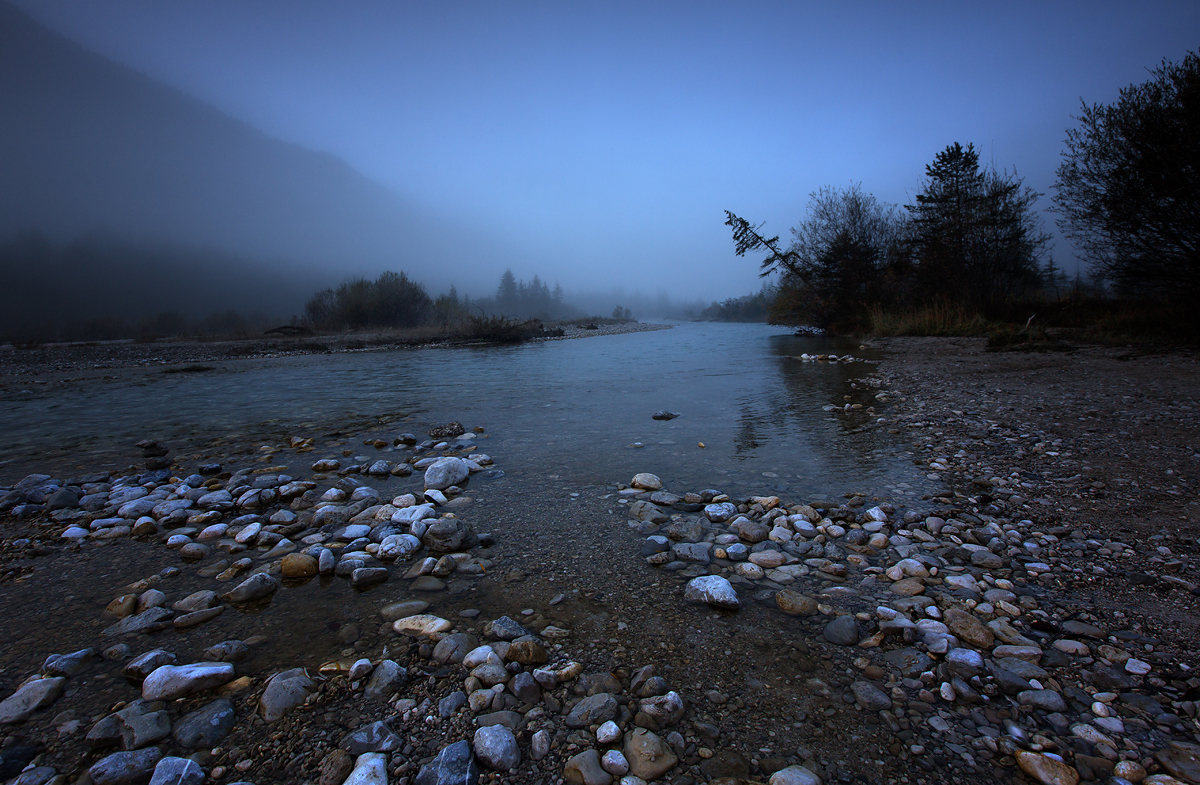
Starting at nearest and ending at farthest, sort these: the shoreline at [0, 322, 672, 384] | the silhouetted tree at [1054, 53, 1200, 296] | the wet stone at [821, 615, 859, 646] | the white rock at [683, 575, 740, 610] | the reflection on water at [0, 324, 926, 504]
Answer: the wet stone at [821, 615, 859, 646] < the white rock at [683, 575, 740, 610] < the reflection on water at [0, 324, 926, 504] < the silhouetted tree at [1054, 53, 1200, 296] < the shoreline at [0, 322, 672, 384]

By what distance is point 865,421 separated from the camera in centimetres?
555

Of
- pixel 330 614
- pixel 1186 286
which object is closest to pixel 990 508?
pixel 330 614

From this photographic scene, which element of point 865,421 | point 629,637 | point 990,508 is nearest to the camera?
point 629,637

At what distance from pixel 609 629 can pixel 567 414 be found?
4.78m

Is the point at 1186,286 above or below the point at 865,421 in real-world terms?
above

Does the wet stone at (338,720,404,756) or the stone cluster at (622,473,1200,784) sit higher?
the wet stone at (338,720,404,756)

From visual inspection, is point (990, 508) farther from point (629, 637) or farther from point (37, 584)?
point (37, 584)

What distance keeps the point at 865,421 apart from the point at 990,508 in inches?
105

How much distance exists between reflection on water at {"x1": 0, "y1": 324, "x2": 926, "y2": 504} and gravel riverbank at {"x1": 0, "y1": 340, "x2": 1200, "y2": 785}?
64 cm

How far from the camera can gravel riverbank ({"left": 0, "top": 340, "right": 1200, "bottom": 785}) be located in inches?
52.7

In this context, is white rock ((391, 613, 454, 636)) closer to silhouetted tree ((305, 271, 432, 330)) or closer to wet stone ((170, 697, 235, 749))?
wet stone ((170, 697, 235, 749))

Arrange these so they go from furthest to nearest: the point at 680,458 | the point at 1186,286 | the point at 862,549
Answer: the point at 1186,286 < the point at 680,458 < the point at 862,549

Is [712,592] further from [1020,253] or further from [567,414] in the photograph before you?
[1020,253]

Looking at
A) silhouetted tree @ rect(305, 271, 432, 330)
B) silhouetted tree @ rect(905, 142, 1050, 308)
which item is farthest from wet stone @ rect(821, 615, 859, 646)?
silhouetted tree @ rect(305, 271, 432, 330)
